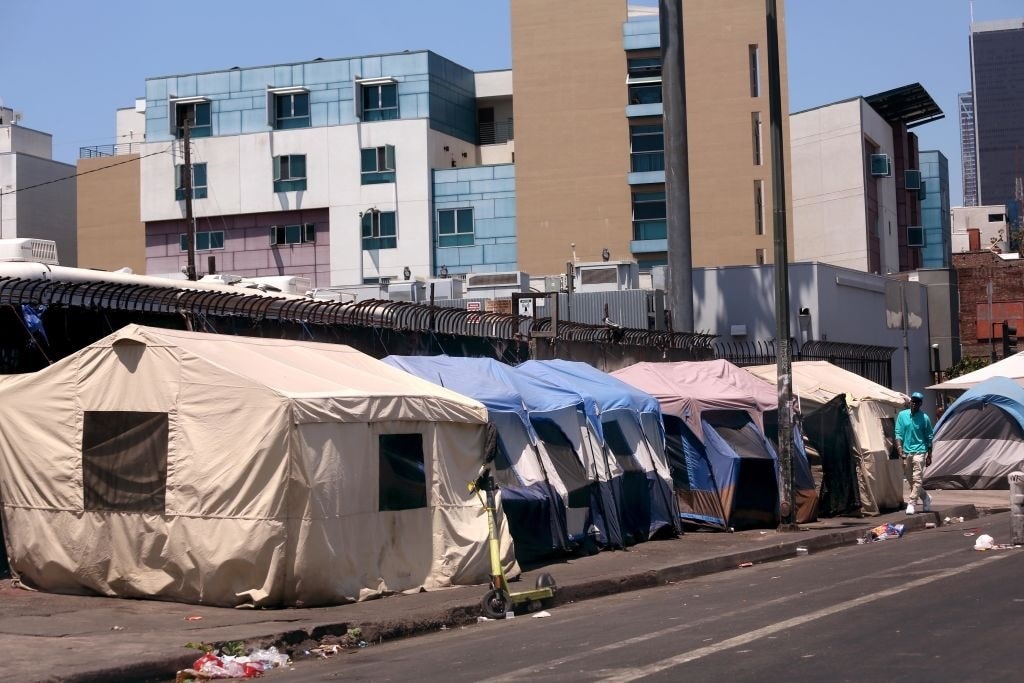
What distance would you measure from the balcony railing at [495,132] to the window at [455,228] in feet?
20.5

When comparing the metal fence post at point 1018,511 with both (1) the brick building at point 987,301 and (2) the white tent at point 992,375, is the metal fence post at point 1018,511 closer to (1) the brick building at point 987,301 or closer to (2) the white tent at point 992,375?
(2) the white tent at point 992,375

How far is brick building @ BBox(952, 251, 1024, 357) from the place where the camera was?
196 ft

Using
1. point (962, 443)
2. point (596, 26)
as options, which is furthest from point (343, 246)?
point (962, 443)

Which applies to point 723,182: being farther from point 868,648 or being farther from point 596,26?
point 868,648

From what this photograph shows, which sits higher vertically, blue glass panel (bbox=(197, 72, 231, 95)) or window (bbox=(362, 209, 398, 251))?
blue glass panel (bbox=(197, 72, 231, 95))

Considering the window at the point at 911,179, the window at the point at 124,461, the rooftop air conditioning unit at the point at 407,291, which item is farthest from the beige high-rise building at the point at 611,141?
the window at the point at 124,461

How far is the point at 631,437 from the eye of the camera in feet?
60.9

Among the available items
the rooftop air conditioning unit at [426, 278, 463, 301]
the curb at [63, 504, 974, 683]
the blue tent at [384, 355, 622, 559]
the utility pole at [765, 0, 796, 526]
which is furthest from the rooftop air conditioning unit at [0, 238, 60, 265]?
the rooftop air conditioning unit at [426, 278, 463, 301]

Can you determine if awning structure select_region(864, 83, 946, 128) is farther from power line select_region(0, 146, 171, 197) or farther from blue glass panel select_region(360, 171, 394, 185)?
power line select_region(0, 146, 171, 197)

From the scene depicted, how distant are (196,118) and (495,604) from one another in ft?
184

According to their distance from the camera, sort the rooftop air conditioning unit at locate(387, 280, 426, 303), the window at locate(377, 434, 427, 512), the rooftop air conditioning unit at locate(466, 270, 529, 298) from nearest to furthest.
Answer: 1. the window at locate(377, 434, 427, 512)
2. the rooftop air conditioning unit at locate(387, 280, 426, 303)
3. the rooftop air conditioning unit at locate(466, 270, 529, 298)

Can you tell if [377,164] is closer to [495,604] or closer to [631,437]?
[631,437]

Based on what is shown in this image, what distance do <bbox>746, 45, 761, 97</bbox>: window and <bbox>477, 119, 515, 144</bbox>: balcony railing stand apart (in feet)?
44.1

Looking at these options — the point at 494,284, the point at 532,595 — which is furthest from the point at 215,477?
the point at 494,284
